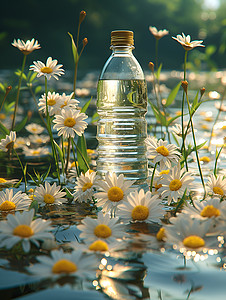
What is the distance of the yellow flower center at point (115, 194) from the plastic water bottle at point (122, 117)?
47 cm

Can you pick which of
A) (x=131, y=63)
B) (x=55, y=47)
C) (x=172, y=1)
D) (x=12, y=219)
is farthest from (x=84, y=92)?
(x=172, y=1)

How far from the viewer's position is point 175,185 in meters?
1.76

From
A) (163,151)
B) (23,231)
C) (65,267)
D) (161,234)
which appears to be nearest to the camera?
(65,267)

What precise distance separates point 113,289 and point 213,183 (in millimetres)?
828

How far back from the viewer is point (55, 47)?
77.3 ft

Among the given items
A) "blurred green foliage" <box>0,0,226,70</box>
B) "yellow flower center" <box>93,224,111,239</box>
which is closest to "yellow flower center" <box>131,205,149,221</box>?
"yellow flower center" <box>93,224,111,239</box>

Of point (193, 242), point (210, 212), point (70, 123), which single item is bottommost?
point (193, 242)

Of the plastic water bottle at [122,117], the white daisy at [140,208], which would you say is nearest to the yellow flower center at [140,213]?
the white daisy at [140,208]

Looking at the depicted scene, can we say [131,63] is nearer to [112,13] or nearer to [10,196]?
[10,196]

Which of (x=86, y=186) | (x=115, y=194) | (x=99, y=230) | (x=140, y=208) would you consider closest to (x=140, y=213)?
(x=140, y=208)

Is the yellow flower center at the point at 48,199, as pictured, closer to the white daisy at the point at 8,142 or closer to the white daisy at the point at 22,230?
the white daisy at the point at 8,142

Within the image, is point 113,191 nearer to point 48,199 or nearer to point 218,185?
point 48,199

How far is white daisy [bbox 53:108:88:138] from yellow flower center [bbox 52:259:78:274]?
2.64 ft

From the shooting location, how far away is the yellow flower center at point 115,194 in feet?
5.44
